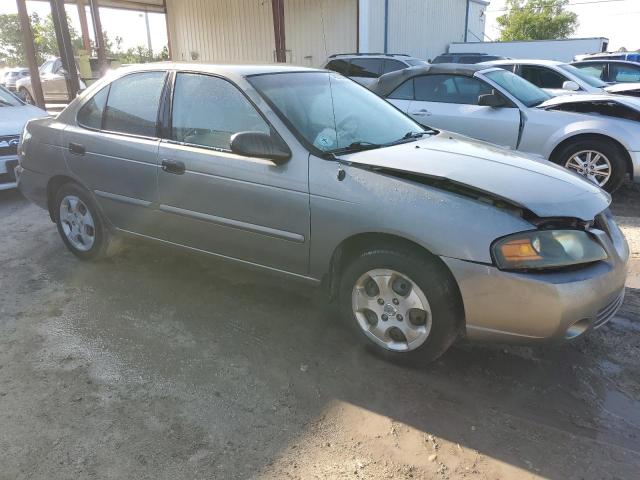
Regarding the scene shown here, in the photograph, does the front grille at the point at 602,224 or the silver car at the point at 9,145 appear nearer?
the front grille at the point at 602,224

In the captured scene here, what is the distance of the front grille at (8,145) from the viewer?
6.42 metres

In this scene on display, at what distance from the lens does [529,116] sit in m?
6.14

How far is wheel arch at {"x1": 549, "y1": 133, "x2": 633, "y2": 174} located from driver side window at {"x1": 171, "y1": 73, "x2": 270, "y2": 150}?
4.29 m

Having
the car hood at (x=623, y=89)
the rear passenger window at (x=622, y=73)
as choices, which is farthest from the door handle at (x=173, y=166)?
the rear passenger window at (x=622, y=73)

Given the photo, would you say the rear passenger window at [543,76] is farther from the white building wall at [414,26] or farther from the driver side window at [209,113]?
the white building wall at [414,26]

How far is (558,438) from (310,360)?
4.46 feet

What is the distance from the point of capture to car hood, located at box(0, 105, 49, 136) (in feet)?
21.5

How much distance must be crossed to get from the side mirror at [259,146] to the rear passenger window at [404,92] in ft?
14.2

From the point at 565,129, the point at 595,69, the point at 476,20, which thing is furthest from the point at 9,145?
the point at 476,20

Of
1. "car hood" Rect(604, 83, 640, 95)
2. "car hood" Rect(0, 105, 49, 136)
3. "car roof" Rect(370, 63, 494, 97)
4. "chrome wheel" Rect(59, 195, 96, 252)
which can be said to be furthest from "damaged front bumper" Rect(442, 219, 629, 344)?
"car hood" Rect(604, 83, 640, 95)

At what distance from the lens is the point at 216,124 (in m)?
3.43

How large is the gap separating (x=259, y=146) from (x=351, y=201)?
0.65 m

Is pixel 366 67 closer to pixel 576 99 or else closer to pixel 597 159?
pixel 576 99

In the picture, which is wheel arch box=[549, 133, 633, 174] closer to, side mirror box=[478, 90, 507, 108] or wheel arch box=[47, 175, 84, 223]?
side mirror box=[478, 90, 507, 108]
